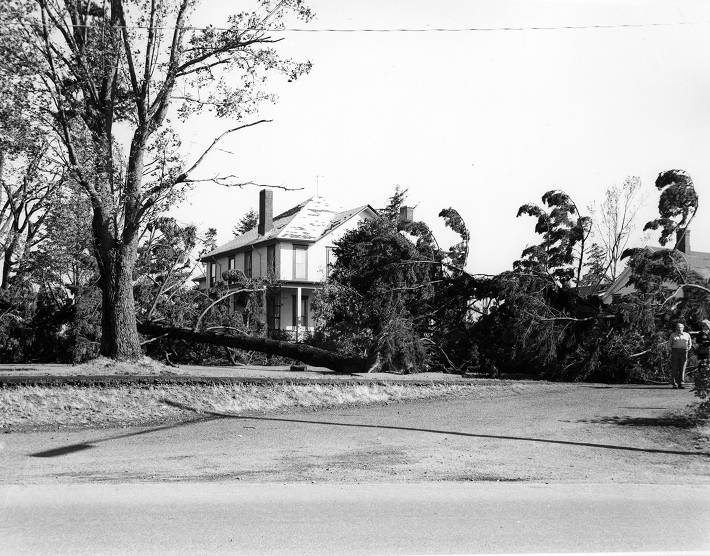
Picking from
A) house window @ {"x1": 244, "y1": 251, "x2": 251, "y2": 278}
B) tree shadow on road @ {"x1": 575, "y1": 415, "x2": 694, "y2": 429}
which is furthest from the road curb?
house window @ {"x1": 244, "y1": 251, "x2": 251, "y2": 278}

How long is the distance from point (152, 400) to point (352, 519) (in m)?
7.80

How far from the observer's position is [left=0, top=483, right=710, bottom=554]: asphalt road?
224 inches

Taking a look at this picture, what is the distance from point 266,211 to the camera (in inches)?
2013

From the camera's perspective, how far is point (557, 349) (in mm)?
19344

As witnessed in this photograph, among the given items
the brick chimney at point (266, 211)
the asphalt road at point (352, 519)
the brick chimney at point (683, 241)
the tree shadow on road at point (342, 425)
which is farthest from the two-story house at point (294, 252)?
the asphalt road at point (352, 519)

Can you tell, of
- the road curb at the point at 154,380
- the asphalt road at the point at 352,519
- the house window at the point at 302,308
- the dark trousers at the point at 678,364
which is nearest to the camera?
the asphalt road at the point at 352,519

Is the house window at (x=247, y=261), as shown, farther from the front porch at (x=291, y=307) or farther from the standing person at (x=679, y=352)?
the standing person at (x=679, y=352)

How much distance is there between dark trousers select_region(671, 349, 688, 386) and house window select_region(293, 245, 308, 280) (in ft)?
106

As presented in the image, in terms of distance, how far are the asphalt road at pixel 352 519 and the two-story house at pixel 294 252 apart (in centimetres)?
3722

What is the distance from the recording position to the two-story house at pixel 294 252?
155 feet

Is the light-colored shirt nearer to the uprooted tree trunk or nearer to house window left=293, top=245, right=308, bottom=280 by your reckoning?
the uprooted tree trunk

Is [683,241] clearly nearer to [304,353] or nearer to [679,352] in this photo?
[679,352]

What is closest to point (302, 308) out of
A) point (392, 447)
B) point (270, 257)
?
point (270, 257)

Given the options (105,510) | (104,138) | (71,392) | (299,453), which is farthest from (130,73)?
(105,510)
